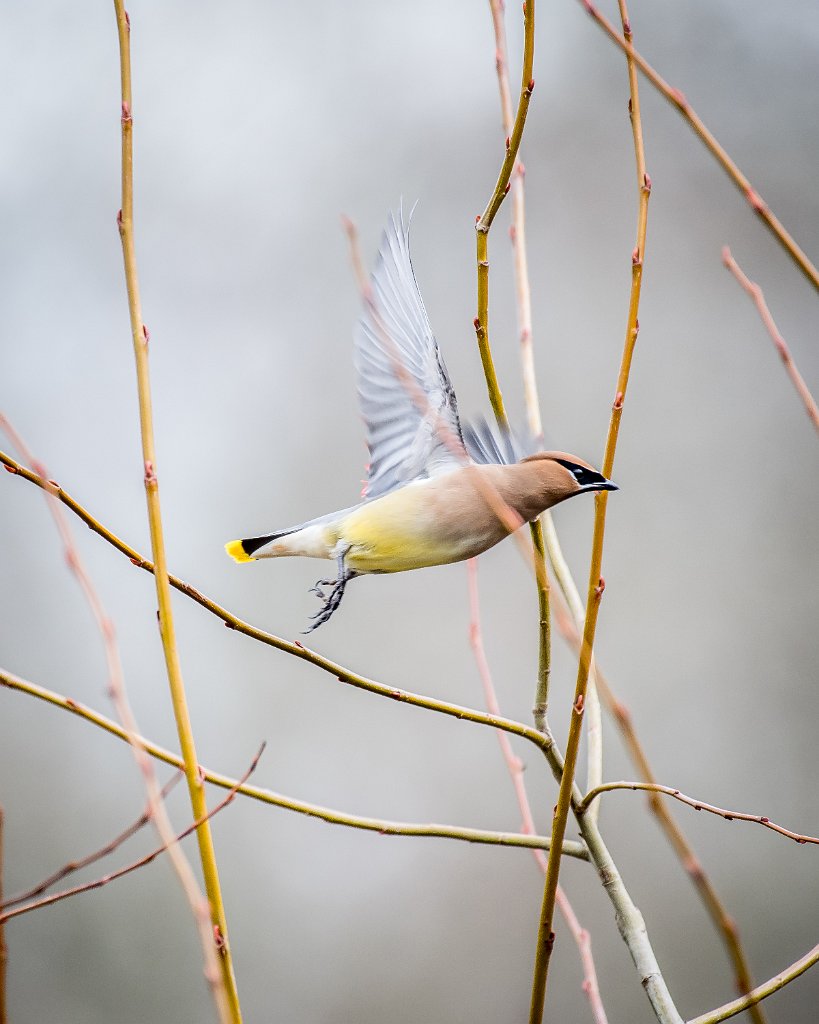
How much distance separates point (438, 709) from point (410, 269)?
1.62ft

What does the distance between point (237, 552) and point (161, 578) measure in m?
0.64

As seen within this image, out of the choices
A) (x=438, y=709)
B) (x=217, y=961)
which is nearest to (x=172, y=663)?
(x=217, y=961)

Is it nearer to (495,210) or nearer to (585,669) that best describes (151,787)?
(585,669)

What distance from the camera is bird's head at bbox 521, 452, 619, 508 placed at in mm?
1181

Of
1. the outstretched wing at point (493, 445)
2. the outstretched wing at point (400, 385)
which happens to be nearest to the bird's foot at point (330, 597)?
the outstretched wing at point (400, 385)

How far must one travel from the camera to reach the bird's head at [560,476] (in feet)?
3.87

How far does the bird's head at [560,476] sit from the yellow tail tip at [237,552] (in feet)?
1.13

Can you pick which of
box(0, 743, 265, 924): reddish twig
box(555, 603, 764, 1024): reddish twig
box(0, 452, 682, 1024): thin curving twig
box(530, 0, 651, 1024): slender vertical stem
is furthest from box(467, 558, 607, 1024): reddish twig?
box(555, 603, 764, 1024): reddish twig

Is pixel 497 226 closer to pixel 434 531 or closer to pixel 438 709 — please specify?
pixel 434 531

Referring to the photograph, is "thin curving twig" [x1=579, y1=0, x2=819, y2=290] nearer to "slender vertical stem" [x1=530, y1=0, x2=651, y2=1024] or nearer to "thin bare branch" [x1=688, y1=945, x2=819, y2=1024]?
"slender vertical stem" [x1=530, y1=0, x2=651, y2=1024]

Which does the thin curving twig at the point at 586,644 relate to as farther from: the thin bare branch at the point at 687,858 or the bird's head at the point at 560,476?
the bird's head at the point at 560,476

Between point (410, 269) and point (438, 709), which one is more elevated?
point (410, 269)

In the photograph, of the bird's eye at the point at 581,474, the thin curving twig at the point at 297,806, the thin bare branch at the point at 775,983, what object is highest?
the bird's eye at the point at 581,474

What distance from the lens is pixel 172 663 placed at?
2.16 ft
